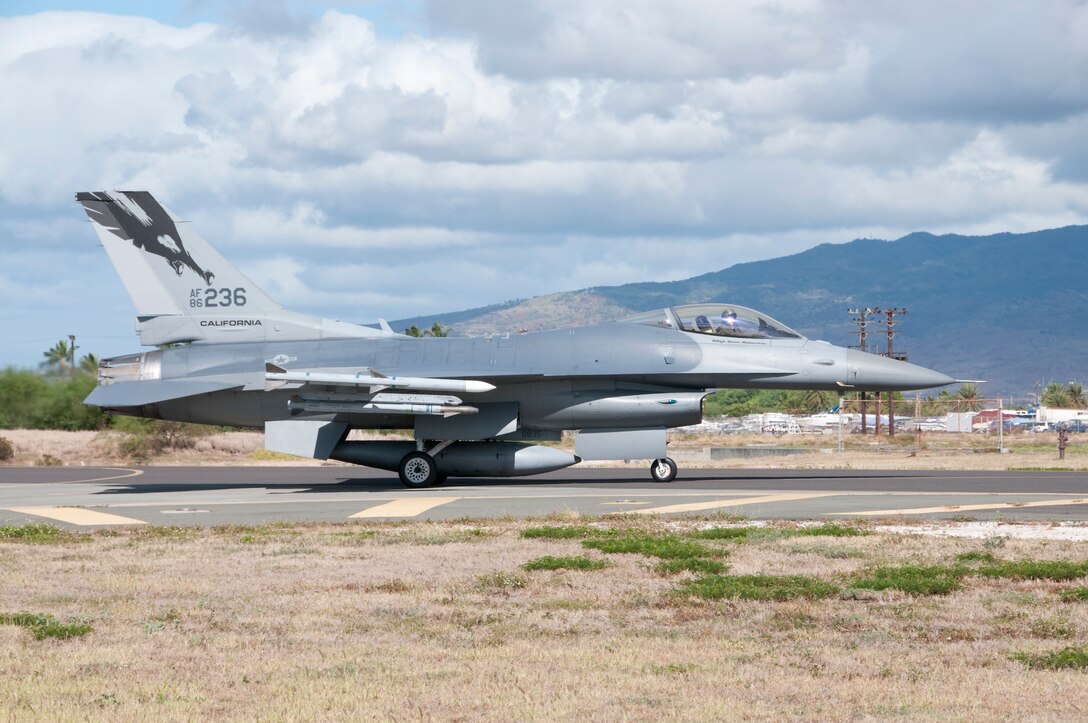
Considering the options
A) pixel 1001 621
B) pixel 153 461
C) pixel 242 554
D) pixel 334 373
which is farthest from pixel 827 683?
pixel 153 461

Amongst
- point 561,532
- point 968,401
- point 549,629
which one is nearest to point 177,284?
point 561,532

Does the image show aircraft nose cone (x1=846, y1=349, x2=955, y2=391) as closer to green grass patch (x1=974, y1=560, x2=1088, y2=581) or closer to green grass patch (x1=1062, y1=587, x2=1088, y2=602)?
green grass patch (x1=974, y1=560, x2=1088, y2=581)

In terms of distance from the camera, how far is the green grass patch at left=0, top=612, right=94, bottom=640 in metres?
8.77

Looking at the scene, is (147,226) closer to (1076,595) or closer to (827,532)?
(827,532)

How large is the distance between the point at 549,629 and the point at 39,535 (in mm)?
8935

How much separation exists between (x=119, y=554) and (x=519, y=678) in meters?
7.70

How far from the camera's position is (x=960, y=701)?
689 cm

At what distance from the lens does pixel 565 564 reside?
1216 cm

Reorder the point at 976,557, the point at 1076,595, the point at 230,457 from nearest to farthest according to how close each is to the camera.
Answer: the point at 1076,595, the point at 976,557, the point at 230,457

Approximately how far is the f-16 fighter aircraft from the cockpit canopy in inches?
1.1

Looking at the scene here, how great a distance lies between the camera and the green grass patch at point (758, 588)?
407 inches

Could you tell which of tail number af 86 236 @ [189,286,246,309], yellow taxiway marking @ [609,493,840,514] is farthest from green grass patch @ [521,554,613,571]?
tail number af 86 236 @ [189,286,246,309]

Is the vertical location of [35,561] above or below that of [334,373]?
below

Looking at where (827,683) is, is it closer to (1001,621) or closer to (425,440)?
(1001,621)
